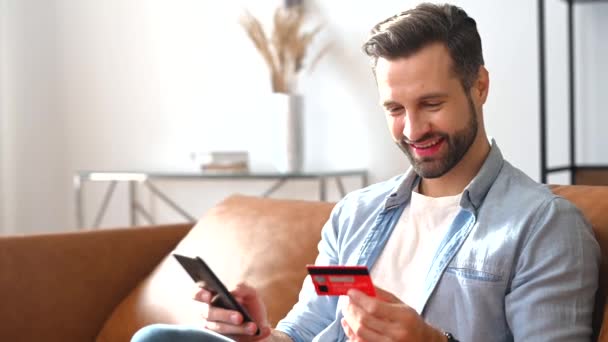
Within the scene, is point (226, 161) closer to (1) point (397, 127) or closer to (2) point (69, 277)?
(2) point (69, 277)

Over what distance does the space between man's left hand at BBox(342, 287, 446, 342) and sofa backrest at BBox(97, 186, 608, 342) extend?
708mm

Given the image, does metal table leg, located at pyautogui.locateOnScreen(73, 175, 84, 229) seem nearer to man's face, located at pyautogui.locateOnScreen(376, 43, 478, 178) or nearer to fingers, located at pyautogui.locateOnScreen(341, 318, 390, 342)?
man's face, located at pyautogui.locateOnScreen(376, 43, 478, 178)

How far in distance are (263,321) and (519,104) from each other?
82.2 inches

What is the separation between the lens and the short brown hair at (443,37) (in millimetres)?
1509

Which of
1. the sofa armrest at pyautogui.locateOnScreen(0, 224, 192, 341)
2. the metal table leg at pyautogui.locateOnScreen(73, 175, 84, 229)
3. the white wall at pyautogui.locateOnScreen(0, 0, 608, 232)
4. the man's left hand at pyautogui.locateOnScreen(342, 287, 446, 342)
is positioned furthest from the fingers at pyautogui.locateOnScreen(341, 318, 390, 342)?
the metal table leg at pyautogui.locateOnScreen(73, 175, 84, 229)

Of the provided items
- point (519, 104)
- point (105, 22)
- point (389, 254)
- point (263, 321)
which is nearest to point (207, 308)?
point (263, 321)

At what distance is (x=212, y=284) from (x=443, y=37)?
1.73 ft

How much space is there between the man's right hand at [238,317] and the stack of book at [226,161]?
89.8 inches

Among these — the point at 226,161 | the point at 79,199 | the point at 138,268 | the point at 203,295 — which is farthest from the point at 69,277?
the point at 79,199

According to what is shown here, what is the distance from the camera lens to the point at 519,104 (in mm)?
3422

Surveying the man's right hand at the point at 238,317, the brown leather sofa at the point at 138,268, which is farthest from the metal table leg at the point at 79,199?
the man's right hand at the point at 238,317

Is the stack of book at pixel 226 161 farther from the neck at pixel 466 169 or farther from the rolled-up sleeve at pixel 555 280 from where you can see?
the rolled-up sleeve at pixel 555 280

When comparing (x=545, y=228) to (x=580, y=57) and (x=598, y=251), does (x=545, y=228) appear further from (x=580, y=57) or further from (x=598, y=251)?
(x=580, y=57)

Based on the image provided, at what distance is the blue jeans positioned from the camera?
133 cm
